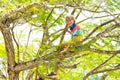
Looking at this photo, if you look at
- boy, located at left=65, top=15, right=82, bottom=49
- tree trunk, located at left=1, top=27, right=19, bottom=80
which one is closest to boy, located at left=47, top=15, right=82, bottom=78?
boy, located at left=65, top=15, right=82, bottom=49

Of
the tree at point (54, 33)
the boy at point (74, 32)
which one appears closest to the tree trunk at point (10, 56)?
the tree at point (54, 33)

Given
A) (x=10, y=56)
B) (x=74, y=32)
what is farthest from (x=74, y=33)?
(x=10, y=56)

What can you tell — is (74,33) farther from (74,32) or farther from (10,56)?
(10,56)

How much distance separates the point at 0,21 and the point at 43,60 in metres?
0.99

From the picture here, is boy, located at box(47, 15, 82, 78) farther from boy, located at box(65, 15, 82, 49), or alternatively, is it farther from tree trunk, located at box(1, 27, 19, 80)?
tree trunk, located at box(1, 27, 19, 80)

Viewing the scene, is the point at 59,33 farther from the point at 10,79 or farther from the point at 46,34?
the point at 10,79

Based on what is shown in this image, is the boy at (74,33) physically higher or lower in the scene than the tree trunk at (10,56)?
higher

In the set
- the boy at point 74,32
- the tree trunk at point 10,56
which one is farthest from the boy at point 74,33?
the tree trunk at point 10,56

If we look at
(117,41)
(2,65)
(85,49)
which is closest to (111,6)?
(117,41)

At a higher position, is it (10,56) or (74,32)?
(74,32)

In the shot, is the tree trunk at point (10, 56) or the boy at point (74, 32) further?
the tree trunk at point (10, 56)

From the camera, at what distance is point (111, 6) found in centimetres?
573

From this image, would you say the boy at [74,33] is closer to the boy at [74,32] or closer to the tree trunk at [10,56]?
the boy at [74,32]

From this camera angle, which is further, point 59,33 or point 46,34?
point 59,33
